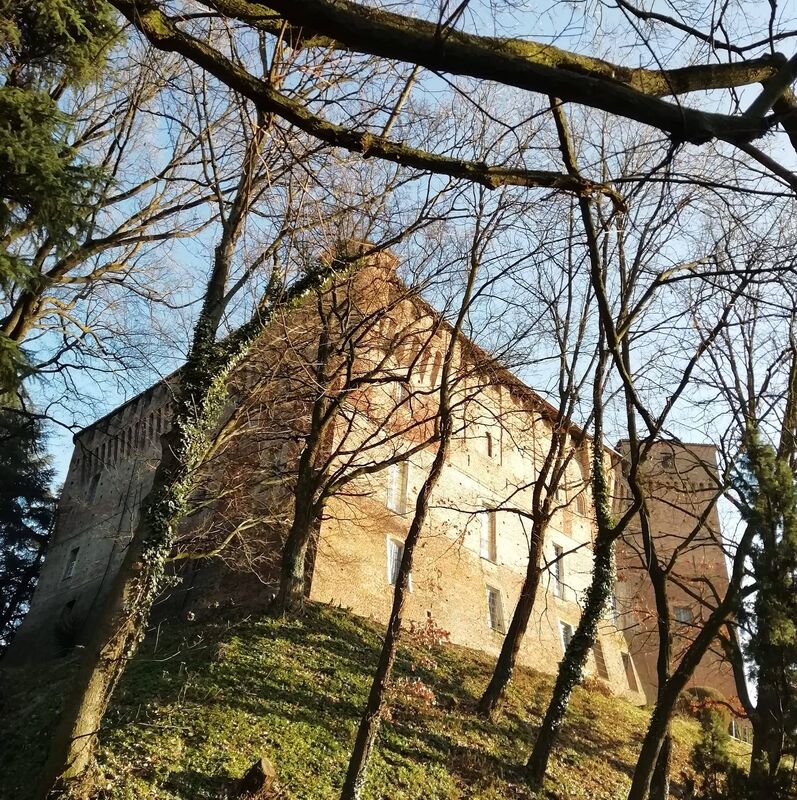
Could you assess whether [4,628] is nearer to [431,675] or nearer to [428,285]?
[431,675]

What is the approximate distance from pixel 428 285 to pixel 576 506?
58.3 ft

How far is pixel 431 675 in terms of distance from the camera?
13.8 metres

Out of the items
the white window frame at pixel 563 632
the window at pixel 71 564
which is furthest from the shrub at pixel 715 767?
the window at pixel 71 564

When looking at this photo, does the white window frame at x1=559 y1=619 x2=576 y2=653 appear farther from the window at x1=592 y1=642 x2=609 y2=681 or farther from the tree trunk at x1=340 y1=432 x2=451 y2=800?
the tree trunk at x1=340 y1=432 x2=451 y2=800

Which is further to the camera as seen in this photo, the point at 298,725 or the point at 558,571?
the point at 558,571

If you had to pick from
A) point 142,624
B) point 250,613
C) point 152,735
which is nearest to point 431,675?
point 250,613

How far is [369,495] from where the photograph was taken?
16812 millimetres

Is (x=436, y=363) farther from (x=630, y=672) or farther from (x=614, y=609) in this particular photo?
(x=630, y=672)

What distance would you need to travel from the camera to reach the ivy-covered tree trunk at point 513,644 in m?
12.7

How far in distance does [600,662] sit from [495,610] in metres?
4.61

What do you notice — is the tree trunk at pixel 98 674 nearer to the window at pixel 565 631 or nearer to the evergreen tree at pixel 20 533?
the window at pixel 565 631

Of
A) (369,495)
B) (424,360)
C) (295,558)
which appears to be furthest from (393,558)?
(424,360)

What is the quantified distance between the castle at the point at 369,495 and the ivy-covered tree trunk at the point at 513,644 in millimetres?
731

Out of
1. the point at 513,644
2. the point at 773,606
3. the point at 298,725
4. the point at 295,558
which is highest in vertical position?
the point at 773,606
